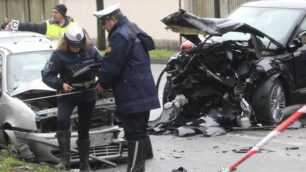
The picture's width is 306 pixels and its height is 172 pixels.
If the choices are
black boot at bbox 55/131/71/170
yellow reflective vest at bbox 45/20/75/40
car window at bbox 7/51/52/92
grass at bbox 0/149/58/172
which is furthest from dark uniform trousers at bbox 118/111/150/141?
yellow reflective vest at bbox 45/20/75/40

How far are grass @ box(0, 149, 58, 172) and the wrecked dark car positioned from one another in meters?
2.86

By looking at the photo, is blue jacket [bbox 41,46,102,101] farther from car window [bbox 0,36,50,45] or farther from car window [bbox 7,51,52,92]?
car window [bbox 0,36,50,45]

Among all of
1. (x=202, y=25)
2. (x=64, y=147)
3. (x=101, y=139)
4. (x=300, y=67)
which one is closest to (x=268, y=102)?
(x=300, y=67)

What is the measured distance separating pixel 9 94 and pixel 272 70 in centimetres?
395

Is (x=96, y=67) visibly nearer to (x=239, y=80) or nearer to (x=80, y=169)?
(x=80, y=169)

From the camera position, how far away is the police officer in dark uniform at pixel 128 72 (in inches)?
261

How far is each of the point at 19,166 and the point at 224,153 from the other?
Answer: 257 cm

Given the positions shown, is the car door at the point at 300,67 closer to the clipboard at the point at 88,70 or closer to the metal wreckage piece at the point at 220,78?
the metal wreckage piece at the point at 220,78

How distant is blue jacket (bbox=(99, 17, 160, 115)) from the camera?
21.7 feet

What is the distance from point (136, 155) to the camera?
22.7 feet

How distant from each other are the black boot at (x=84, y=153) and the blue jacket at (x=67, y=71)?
0.49m

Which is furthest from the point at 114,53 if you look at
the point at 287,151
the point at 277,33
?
the point at 277,33

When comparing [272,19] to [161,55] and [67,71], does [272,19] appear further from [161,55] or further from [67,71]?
[161,55]

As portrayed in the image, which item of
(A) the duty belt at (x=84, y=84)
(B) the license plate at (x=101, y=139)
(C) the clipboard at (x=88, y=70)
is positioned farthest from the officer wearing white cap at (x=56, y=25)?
(C) the clipboard at (x=88, y=70)
